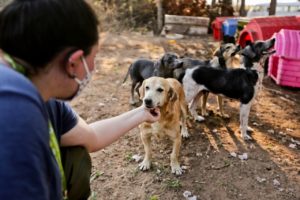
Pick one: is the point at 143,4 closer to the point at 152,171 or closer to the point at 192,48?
the point at 192,48

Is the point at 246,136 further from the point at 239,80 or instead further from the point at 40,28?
the point at 40,28

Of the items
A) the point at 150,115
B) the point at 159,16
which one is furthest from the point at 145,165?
the point at 159,16

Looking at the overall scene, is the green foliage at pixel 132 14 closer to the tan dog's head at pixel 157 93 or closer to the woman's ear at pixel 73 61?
the tan dog's head at pixel 157 93

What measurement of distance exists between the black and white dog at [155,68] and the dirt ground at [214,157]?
1.38ft

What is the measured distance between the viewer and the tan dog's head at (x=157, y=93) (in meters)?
3.51

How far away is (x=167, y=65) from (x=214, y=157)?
1.87 metres

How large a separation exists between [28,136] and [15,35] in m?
0.29

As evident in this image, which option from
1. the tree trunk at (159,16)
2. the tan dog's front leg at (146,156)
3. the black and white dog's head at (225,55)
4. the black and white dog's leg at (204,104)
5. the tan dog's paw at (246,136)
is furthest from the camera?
the tree trunk at (159,16)

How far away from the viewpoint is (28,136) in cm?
88

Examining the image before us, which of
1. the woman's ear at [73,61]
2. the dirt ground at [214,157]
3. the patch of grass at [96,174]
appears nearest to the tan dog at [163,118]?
the dirt ground at [214,157]

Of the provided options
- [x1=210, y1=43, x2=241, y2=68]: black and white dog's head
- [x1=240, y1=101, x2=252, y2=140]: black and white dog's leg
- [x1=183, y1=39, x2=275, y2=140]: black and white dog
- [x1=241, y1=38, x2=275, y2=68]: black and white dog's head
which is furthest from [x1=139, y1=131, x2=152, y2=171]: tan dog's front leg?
[x1=210, y1=43, x2=241, y2=68]: black and white dog's head

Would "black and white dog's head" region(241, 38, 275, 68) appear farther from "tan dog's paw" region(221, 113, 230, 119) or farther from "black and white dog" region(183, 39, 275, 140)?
"tan dog's paw" region(221, 113, 230, 119)

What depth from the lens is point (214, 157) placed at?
4.03 m

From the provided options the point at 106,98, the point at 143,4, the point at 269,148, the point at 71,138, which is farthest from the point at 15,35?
the point at 143,4
